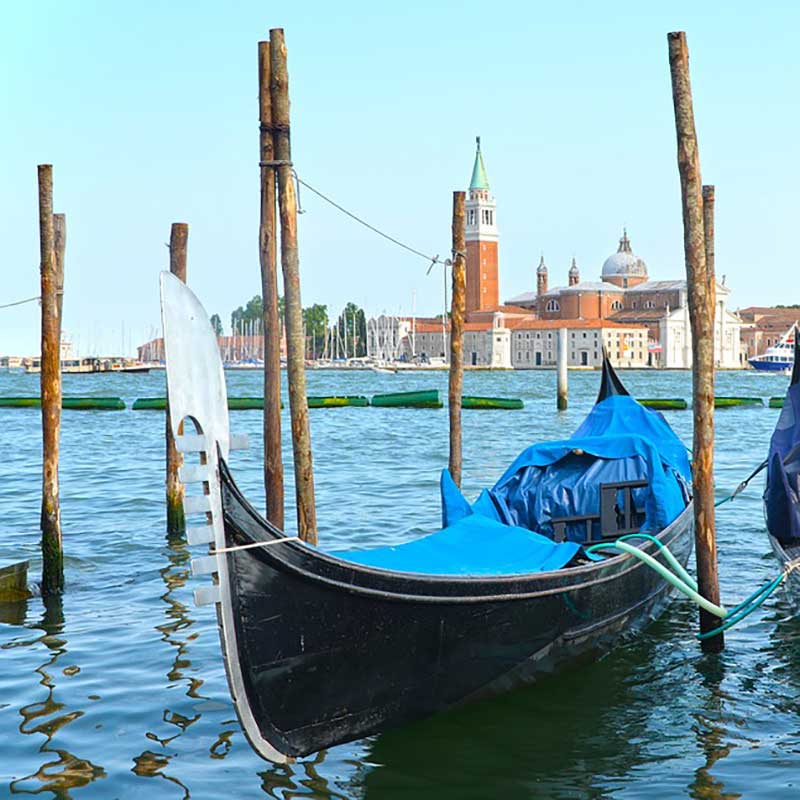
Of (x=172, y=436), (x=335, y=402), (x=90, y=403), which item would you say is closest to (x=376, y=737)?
(x=172, y=436)

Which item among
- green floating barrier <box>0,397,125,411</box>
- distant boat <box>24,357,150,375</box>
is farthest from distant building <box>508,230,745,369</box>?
green floating barrier <box>0,397,125,411</box>

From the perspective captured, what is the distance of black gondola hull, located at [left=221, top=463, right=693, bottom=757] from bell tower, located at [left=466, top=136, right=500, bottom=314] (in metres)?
73.0

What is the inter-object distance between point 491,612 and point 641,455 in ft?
6.78

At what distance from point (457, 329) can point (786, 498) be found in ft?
8.94

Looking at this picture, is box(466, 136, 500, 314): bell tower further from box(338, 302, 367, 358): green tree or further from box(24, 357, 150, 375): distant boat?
box(24, 357, 150, 375): distant boat

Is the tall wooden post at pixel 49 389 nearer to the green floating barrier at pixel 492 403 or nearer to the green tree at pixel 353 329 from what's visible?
the green floating barrier at pixel 492 403

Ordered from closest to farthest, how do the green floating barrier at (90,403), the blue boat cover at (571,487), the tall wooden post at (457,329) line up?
1. the blue boat cover at (571,487)
2. the tall wooden post at (457,329)
3. the green floating barrier at (90,403)

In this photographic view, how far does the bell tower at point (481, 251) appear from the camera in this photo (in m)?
77.7

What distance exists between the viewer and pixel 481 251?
77.8 m

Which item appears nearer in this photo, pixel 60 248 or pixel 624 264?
pixel 60 248

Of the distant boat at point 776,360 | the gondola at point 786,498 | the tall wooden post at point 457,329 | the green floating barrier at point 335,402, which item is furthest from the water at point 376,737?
the distant boat at point 776,360

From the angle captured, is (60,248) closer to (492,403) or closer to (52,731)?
(52,731)

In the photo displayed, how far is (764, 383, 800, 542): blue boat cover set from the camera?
19.0 ft

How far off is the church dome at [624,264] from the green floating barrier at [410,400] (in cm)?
Answer: 5881
